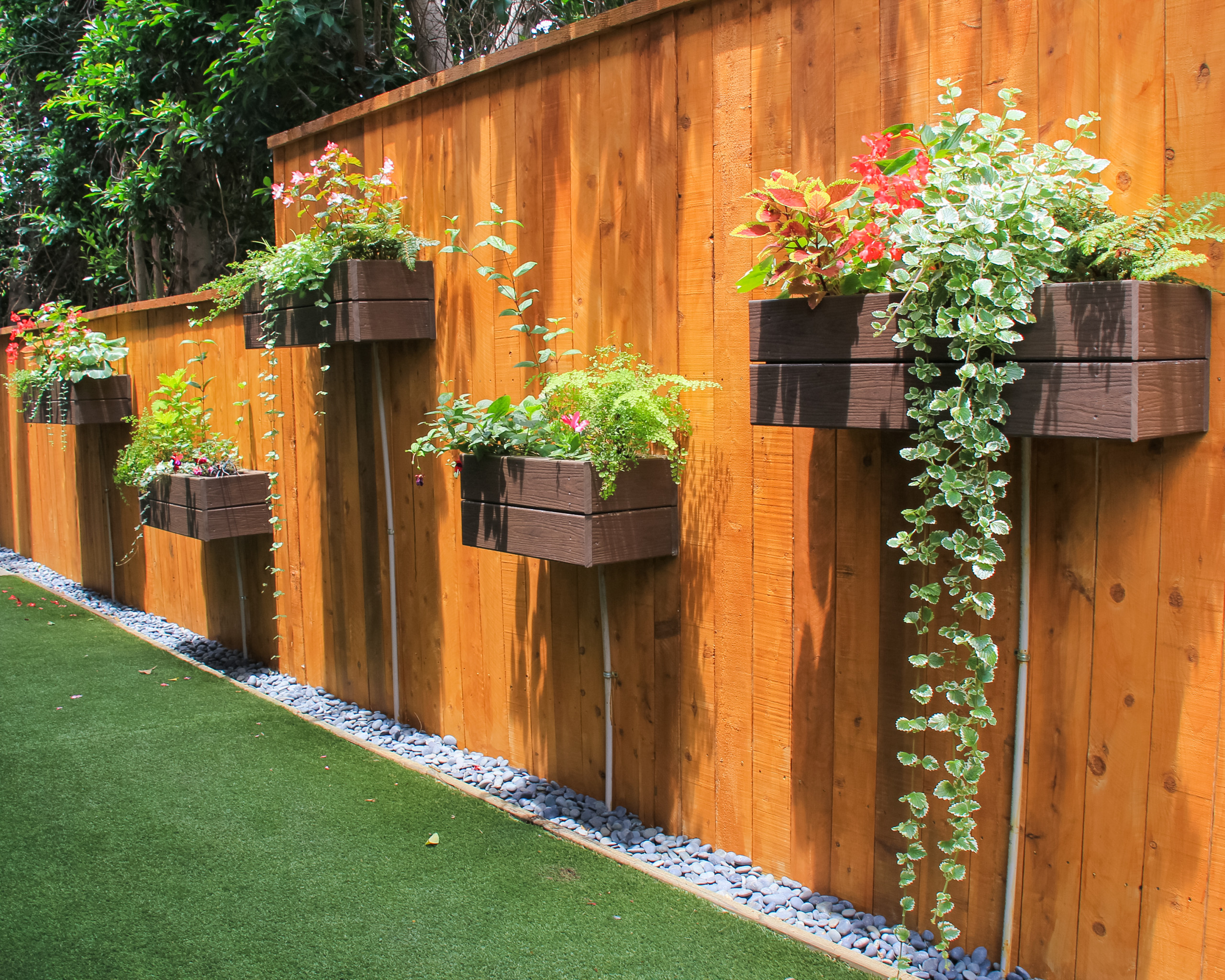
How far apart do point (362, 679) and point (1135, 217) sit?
338 cm

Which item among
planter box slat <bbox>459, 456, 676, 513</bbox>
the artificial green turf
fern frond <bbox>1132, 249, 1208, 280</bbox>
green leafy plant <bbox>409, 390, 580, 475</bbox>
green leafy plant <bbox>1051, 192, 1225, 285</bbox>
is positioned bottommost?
the artificial green turf

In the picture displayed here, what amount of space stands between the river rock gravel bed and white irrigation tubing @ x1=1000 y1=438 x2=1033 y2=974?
93mm

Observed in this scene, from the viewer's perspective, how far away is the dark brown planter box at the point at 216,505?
4539 mm

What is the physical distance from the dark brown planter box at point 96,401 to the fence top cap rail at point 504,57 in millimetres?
2361

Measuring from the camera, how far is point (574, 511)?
8.46ft

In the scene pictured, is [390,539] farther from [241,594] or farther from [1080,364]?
[1080,364]

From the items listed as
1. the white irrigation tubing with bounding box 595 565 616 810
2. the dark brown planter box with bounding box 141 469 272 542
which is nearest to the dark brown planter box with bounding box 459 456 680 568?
the white irrigation tubing with bounding box 595 565 616 810

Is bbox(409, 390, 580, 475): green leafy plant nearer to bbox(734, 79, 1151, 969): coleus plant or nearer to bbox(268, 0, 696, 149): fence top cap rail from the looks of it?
bbox(734, 79, 1151, 969): coleus plant

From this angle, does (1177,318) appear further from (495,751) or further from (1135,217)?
(495,751)

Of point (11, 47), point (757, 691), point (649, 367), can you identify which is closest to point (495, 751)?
point (757, 691)

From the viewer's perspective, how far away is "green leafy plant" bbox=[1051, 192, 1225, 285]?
1.70 m

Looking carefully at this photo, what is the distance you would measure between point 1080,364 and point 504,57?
7.04ft

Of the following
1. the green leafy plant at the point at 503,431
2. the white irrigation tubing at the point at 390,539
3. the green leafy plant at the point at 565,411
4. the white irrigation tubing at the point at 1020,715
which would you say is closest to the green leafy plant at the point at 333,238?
the white irrigation tubing at the point at 390,539

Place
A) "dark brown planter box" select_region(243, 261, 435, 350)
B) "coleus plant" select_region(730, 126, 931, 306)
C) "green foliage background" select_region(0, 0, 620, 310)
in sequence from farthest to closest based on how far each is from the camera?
1. "green foliage background" select_region(0, 0, 620, 310)
2. "dark brown planter box" select_region(243, 261, 435, 350)
3. "coleus plant" select_region(730, 126, 931, 306)
